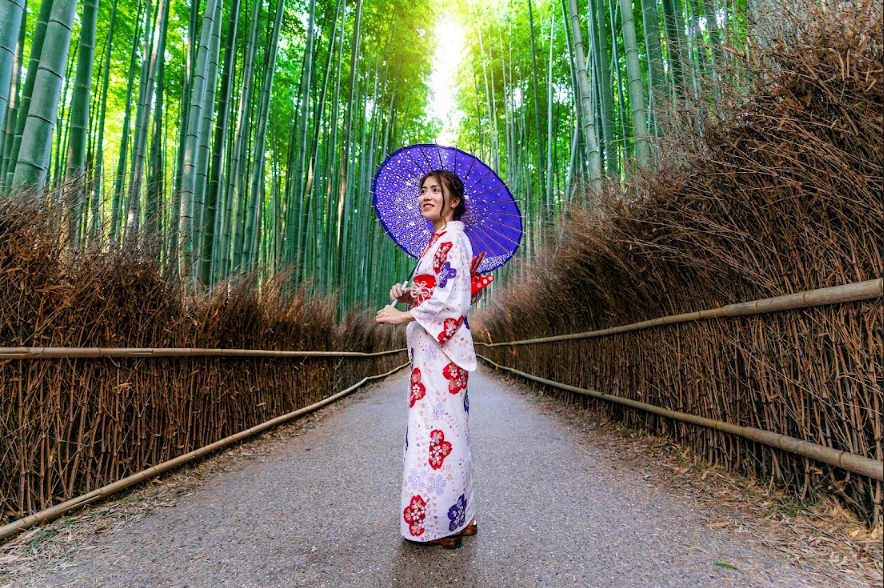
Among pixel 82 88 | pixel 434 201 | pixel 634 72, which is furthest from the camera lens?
pixel 634 72

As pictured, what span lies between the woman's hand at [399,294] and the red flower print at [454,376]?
11.4 inches

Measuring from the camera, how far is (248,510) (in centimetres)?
190

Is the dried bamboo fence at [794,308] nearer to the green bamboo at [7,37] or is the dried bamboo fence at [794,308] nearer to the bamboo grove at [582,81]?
the bamboo grove at [582,81]

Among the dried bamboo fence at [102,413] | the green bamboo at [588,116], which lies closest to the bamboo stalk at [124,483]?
the dried bamboo fence at [102,413]

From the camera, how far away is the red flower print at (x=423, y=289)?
1.69 m

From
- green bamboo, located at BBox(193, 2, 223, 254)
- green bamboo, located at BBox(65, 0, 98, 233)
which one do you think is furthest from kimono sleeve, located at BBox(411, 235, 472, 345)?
green bamboo, located at BBox(193, 2, 223, 254)

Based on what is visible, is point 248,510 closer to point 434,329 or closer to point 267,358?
point 434,329

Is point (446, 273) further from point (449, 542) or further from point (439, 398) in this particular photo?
point (449, 542)

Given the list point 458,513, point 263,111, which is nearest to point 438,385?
point 458,513

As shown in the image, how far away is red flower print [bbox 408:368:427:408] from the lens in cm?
165

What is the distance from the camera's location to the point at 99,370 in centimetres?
192

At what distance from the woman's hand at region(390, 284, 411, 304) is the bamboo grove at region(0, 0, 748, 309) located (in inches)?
45.1

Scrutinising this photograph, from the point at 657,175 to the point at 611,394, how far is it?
1.78 m

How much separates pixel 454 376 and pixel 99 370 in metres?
1.51
